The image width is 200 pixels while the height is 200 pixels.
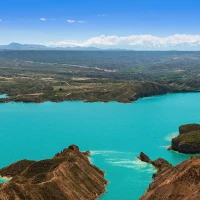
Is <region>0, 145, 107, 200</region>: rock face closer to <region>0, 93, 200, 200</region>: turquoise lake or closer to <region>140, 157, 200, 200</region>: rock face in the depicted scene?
<region>0, 93, 200, 200</region>: turquoise lake

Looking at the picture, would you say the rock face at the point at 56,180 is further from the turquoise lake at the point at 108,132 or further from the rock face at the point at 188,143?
the rock face at the point at 188,143

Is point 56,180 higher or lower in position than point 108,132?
higher

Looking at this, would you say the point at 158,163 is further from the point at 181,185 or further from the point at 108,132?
the point at 108,132

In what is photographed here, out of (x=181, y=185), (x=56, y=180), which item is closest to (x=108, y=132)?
(x=56, y=180)

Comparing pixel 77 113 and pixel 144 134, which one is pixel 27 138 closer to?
pixel 144 134

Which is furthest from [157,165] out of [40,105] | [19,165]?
[40,105]

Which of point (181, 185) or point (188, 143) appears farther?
point (188, 143)
